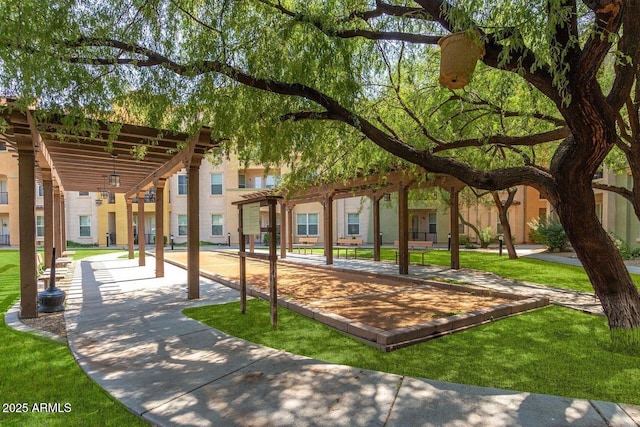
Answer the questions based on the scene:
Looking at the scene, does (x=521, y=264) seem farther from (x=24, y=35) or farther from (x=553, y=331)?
(x=24, y=35)

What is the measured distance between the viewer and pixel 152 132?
773 cm

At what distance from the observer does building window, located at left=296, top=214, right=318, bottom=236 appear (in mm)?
32000

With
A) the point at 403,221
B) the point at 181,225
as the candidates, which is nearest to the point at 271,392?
the point at 403,221

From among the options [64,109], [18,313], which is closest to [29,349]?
[18,313]

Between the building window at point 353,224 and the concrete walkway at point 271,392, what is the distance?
83.9 ft

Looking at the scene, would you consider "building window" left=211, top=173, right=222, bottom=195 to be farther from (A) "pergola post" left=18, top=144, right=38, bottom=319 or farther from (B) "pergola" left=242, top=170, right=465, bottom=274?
(A) "pergola post" left=18, top=144, right=38, bottom=319

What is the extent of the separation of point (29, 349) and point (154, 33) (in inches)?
191

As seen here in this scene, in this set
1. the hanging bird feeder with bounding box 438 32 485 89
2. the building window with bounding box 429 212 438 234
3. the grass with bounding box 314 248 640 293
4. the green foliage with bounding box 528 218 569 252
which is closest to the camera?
the hanging bird feeder with bounding box 438 32 485 89

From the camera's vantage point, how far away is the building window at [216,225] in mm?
32406

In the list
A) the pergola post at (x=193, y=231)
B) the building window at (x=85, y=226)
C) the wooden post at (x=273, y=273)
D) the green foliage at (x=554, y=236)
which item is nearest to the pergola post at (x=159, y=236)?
the pergola post at (x=193, y=231)

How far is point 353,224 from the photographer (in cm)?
3092

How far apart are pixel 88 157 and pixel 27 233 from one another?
4.38 m

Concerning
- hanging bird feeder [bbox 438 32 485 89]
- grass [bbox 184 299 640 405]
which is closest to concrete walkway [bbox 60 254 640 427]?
grass [bbox 184 299 640 405]

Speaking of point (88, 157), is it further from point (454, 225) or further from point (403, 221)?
point (454, 225)
